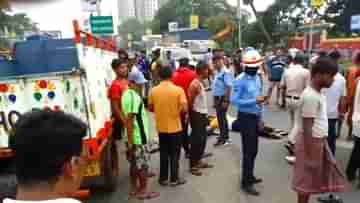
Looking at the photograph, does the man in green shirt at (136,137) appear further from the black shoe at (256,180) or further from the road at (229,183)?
the black shoe at (256,180)

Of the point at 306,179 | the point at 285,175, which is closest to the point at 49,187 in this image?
the point at 306,179

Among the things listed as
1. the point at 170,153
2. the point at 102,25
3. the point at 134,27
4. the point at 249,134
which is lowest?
the point at 170,153

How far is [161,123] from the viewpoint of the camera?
4.91m

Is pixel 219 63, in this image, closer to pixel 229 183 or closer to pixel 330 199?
pixel 229 183

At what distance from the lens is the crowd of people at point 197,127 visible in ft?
4.14

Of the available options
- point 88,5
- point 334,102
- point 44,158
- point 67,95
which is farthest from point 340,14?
point 44,158

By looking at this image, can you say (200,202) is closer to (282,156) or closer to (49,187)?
(282,156)

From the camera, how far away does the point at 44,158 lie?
1.23m

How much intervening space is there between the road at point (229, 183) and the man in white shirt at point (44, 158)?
11.7 feet

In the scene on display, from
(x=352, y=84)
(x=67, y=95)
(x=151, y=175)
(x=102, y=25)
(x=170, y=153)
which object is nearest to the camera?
(x=67, y=95)

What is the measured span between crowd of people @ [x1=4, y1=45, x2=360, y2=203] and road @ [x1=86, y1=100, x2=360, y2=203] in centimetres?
14

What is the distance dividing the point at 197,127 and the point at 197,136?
0.14 meters

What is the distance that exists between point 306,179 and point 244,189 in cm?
139

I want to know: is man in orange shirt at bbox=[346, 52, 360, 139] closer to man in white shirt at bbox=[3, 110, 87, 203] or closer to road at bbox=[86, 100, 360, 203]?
road at bbox=[86, 100, 360, 203]
